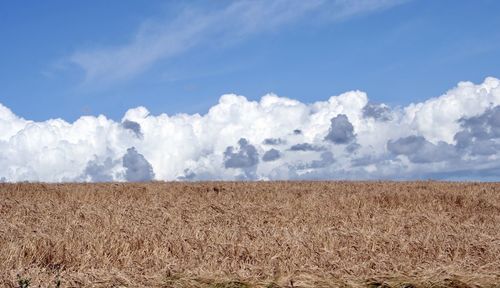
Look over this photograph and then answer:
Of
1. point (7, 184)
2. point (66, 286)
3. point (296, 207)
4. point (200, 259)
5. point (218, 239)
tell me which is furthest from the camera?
point (7, 184)

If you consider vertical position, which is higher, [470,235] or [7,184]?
[7,184]

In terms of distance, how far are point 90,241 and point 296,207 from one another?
26.2 feet

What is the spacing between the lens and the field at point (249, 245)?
20.0ft

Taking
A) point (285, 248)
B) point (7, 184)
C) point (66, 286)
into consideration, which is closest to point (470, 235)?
point (285, 248)

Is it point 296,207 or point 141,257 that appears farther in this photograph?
point 296,207

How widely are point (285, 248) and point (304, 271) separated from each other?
3.11m

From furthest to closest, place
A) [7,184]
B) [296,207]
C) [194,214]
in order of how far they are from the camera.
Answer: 1. [7,184]
2. [296,207]
3. [194,214]

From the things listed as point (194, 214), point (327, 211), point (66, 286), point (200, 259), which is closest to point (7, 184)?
point (194, 214)

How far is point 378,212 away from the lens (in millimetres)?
16016

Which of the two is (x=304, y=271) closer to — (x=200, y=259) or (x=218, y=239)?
(x=200, y=259)

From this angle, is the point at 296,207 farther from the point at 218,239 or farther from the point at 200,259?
the point at 200,259

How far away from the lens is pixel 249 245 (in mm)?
9609

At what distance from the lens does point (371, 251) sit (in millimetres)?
9633

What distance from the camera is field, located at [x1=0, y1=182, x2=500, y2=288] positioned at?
20.0 ft
